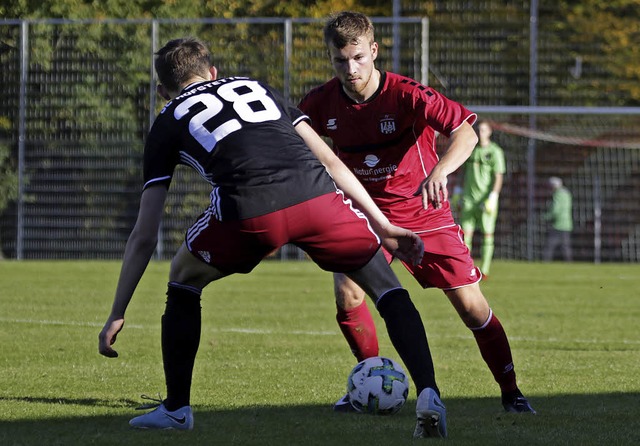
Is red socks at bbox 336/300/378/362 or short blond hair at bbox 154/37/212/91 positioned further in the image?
red socks at bbox 336/300/378/362

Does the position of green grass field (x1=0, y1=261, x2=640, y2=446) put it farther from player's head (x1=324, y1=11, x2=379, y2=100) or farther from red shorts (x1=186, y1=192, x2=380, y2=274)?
player's head (x1=324, y1=11, x2=379, y2=100)

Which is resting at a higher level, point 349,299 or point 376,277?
point 376,277

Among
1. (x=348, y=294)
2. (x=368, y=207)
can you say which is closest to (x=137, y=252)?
(x=368, y=207)

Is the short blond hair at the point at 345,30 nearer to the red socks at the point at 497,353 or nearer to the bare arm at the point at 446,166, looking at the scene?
the bare arm at the point at 446,166

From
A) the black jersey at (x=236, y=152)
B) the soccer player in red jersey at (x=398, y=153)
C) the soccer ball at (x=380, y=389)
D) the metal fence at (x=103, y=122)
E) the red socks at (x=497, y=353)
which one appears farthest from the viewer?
the metal fence at (x=103, y=122)

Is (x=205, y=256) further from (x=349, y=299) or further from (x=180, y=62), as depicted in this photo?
(x=349, y=299)

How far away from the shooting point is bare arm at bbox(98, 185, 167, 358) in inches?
210

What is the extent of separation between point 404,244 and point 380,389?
978 millimetres

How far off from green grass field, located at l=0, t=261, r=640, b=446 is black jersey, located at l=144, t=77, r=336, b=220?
1.07 metres

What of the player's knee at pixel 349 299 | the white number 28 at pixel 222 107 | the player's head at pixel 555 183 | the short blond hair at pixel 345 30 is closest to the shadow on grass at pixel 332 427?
the player's knee at pixel 349 299

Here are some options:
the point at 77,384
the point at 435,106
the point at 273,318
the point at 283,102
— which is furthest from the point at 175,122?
the point at 273,318

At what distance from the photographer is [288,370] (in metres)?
8.09

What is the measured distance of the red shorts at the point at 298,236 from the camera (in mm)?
5297

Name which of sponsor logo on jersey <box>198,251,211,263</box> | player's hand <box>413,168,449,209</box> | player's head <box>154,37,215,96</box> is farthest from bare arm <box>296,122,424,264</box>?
sponsor logo on jersey <box>198,251,211,263</box>
